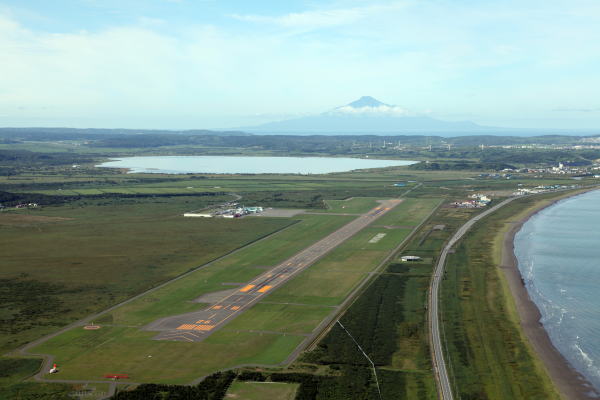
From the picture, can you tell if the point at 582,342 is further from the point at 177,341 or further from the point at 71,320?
the point at 71,320

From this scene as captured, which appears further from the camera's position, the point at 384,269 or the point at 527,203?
the point at 527,203

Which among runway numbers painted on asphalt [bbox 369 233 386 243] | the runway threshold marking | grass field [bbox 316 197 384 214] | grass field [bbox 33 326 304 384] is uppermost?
grass field [bbox 316 197 384 214]

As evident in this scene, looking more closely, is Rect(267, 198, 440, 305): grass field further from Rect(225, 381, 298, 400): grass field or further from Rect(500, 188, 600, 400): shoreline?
Rect(225, 381, 298, 400): grass field

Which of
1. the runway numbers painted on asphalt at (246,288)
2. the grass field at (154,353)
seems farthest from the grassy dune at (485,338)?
the runway numbers painted on asphalt at (246,288)

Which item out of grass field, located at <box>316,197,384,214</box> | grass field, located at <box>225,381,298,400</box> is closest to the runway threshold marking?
grass field, located at <box>225,381,298,400</box>

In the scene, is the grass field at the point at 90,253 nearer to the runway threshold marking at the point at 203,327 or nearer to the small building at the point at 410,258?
the runway threshold marking at the point at 203,327

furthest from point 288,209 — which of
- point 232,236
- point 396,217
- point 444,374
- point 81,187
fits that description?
point 444,374

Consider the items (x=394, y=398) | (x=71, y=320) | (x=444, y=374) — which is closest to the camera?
(x=394, y=398)
